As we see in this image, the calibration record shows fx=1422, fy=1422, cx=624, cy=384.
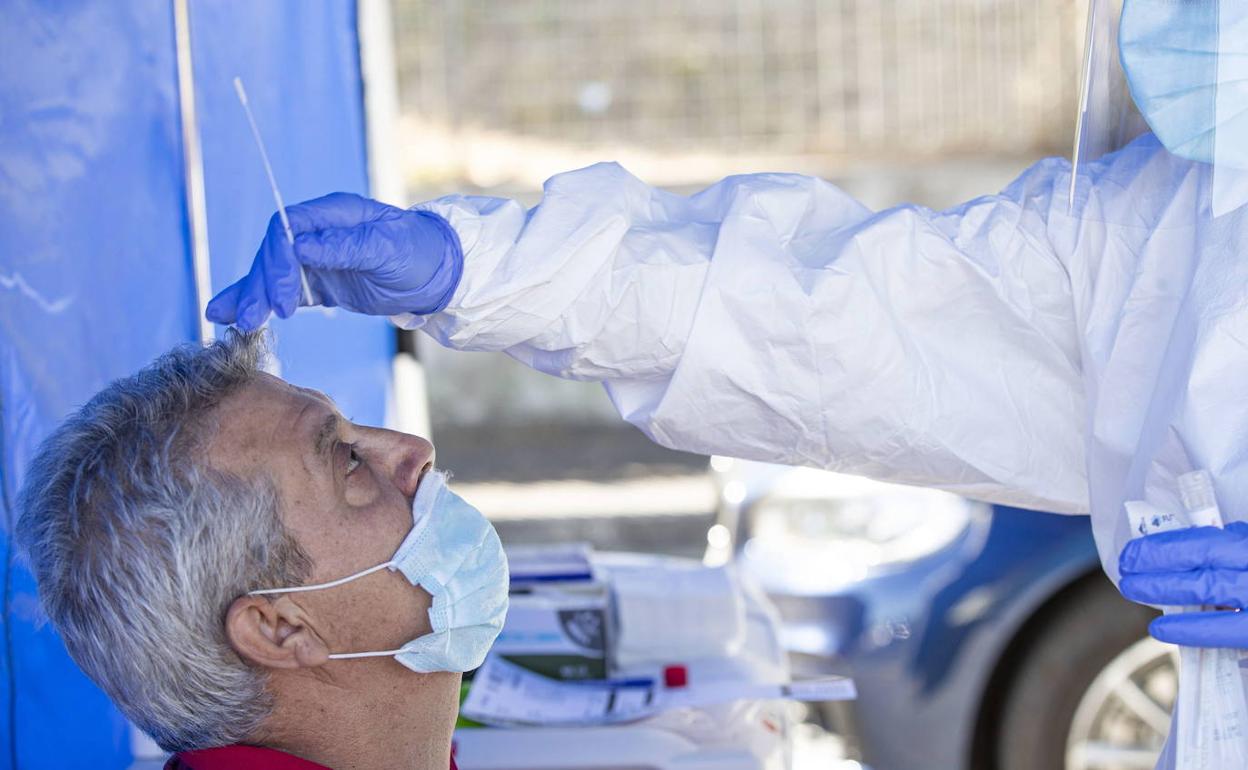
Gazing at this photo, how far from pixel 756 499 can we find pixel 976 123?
5.15 metres

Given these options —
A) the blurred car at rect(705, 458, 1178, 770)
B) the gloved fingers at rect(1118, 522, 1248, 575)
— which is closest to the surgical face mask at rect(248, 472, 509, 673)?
the gloved fingers at rect(1118, 522, 1248, 575)

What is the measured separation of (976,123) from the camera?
8.34 metres

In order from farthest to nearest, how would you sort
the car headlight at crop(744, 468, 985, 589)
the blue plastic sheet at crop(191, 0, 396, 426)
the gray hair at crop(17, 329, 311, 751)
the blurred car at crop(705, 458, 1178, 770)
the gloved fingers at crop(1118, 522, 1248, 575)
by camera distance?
the car headlight at crop(744, 468, 985, 589) < the blurred car at crop(705, 458, 1178, 770) < the blue plastic sheet at crop(191, 0, 396, 426) < the gray hair at crop(17, 329, 311, 751) < the gloved fingers at crop(1118, 522, 1248, 575)

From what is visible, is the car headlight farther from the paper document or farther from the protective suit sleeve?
the protective suit sleeve

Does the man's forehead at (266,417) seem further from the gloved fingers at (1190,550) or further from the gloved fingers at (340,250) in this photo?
the gloved fingers at (1190,550)

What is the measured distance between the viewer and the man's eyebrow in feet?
5.87

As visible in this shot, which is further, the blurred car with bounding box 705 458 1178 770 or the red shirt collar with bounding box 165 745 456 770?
the blurred car with bounding box 705 458 1178 770

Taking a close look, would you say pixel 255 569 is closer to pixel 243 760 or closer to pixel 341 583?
pixel 341 583

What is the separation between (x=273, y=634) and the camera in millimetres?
1716

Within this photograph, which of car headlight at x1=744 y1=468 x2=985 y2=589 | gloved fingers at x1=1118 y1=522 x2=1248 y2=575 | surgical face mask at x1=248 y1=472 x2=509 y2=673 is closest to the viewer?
gloved fingers at x1=1118 y1=522 x2=1248 y2=575

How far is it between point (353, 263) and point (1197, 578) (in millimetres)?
984

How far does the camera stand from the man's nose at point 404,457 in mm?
1841

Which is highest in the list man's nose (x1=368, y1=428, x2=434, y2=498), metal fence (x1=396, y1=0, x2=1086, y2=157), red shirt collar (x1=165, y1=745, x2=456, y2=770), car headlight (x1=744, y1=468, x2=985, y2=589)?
metal fence (x1=396, y1=0, x2=1086, y2=157)

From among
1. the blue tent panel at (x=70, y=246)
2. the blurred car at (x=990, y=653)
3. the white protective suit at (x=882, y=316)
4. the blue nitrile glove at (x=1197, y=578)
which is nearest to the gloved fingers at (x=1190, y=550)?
the blue nitrile glove at (x=1197, y=578)
